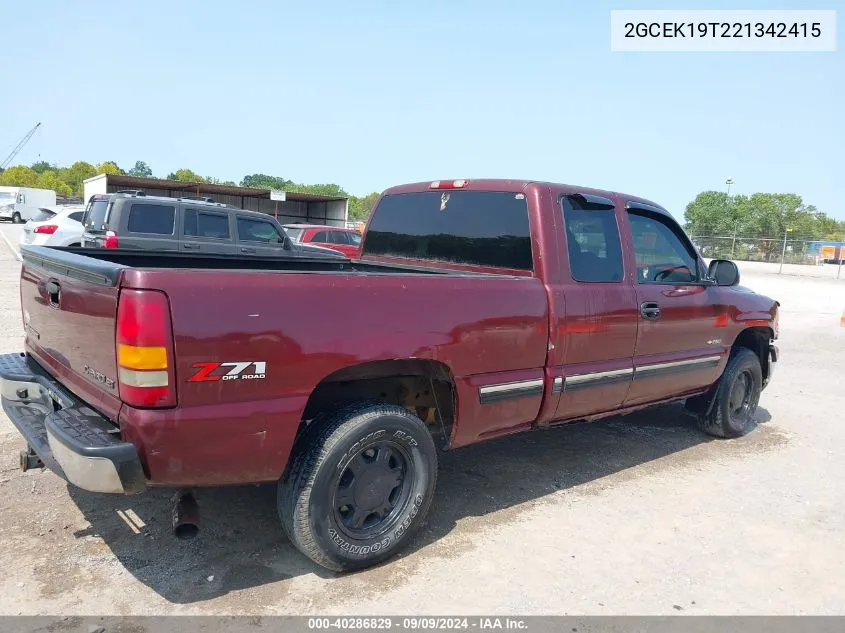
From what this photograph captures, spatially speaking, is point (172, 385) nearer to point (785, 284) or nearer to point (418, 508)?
point (418, 508)

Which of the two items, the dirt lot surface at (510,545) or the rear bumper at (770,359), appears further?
the rear bumper at (770,359)

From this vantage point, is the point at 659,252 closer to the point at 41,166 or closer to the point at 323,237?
the point at 323,237

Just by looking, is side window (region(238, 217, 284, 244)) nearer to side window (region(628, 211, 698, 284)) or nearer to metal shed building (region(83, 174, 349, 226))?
side window (region(628, 211, 698, 284))

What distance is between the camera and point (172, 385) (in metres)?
2.47

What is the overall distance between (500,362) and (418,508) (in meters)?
0.89

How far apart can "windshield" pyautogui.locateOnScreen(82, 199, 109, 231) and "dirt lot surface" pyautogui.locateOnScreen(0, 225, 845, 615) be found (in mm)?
6137

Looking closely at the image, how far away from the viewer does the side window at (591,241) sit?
402cm

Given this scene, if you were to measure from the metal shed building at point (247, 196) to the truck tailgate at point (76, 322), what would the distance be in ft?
78.0

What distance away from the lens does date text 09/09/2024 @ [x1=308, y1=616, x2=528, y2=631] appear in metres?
2.71

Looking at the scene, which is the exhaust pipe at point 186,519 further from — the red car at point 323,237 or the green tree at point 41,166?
the green tree at point 41,166

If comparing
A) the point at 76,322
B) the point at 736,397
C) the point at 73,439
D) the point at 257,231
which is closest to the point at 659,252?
the point at 736,397

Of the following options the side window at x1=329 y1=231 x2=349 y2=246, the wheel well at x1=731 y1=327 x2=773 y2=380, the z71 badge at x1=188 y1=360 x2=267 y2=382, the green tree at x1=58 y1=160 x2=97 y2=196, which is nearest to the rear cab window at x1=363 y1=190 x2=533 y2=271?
the z71 badge at x1=188 y1=360 x2=267 y2=382

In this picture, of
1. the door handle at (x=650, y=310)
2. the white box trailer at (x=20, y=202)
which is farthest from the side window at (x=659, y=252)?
the white box trailer at (x=20, y=202)

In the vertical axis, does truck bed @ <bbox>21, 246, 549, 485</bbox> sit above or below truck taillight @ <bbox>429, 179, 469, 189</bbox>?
below
